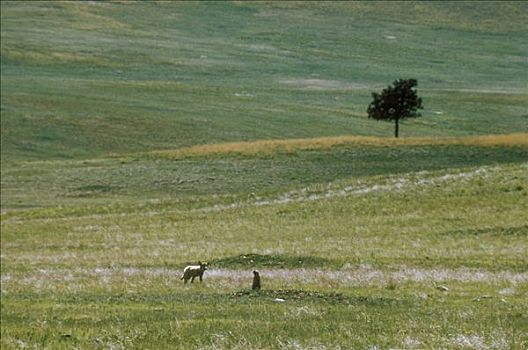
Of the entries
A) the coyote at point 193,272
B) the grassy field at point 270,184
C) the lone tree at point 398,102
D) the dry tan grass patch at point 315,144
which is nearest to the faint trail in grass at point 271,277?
the grassy field at point 270,184

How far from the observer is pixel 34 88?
120000 mm

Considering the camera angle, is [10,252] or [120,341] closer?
[120,341]

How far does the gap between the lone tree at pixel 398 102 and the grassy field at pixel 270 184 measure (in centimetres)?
411

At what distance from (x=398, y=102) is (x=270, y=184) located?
20458 millimetres

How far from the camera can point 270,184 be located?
6388 cm

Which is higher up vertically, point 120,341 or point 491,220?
point 120,341

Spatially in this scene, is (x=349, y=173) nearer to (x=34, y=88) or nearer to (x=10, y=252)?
(x=10, y=252)

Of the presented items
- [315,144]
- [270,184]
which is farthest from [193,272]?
[315,144]

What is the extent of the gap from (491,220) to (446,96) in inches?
2900

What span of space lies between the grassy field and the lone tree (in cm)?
411

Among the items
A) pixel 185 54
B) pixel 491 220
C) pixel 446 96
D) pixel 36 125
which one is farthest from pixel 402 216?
pixel 185 54

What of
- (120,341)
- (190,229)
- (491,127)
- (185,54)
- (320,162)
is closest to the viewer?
(120,341)

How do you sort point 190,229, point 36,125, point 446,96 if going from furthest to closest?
point 446,96 < point 36,125 < point 190,229

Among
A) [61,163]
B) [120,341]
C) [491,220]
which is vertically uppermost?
[120,341]
